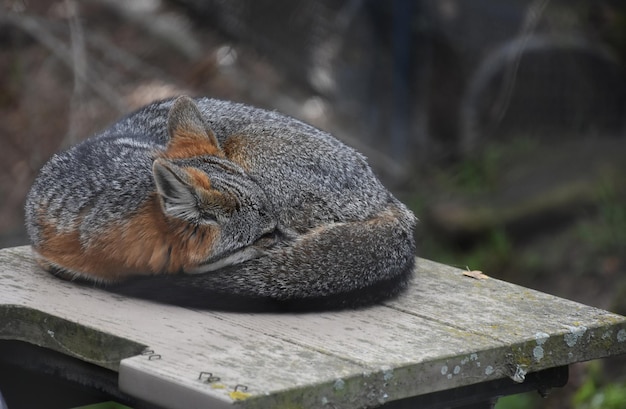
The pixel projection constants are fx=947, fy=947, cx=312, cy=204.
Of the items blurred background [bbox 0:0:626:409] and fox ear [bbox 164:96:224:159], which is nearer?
fox ear [bbox 164:96:224:159]

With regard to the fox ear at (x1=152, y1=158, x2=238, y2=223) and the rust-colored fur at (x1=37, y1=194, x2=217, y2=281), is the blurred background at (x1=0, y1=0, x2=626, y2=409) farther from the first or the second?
the fox ear at (x1=152, y1=158, x2=238, y2=223)

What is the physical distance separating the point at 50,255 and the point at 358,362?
128 cm

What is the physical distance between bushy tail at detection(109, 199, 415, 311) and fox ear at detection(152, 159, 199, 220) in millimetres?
212

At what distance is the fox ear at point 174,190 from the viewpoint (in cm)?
299

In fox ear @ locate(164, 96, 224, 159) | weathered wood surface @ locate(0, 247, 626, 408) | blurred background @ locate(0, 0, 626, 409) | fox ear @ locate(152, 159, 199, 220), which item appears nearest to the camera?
weathered wood surface @ locate(0, 247, 626, 408)

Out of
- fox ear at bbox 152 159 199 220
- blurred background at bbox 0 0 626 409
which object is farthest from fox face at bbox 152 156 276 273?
blurred background at bbox 0 0 626 409

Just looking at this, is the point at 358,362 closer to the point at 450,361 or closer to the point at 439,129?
the point at 450,361

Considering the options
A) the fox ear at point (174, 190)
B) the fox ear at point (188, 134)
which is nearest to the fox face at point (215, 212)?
the fox ear at point (174, 190)

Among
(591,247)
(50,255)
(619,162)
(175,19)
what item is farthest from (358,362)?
(175,19)

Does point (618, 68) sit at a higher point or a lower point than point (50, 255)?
higher

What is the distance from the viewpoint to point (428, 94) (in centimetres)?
711

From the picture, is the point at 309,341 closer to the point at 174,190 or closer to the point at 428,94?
the point at 174,190

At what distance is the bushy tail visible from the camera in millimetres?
3027

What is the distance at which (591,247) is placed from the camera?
20.2 ft
